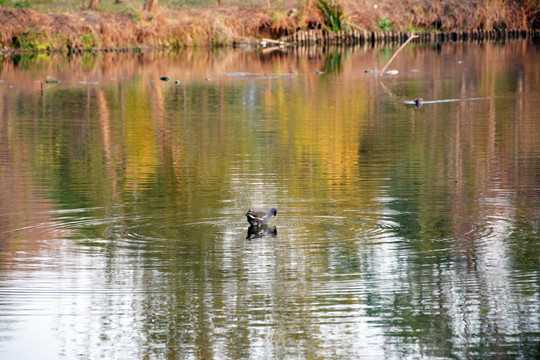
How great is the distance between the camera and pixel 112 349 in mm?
9133

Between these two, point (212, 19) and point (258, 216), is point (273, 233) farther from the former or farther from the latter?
point (212, 19)

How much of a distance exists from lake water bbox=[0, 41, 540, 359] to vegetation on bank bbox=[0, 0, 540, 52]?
29698mm

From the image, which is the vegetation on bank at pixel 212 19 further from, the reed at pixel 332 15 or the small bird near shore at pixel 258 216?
the small bird near shore at pixel 258 216

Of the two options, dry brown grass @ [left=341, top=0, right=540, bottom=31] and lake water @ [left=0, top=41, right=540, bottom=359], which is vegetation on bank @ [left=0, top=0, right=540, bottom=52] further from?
lake water @ [left=0, top=41, right=540, bottom=359]

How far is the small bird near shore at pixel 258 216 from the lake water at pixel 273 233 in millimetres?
144

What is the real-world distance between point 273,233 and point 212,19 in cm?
5000

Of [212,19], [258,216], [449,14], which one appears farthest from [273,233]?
[449,14]

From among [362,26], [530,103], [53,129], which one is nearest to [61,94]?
[53,129]

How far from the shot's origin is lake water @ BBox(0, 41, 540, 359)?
9.45m

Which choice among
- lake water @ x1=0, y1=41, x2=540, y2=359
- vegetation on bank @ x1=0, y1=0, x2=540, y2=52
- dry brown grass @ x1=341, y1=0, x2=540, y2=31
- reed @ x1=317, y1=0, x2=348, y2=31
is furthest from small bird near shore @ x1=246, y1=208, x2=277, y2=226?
dry brown grass @ x1=341, y1=0, x2=540, y2=31

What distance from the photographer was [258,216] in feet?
43.1

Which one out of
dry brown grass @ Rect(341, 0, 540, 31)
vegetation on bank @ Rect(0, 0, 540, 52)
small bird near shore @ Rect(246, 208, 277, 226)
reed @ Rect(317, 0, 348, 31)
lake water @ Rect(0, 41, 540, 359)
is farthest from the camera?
dry brown grass @ Rect(341, 0, 540, 31)

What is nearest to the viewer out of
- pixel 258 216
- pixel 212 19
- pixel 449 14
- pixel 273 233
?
pixel 258 216

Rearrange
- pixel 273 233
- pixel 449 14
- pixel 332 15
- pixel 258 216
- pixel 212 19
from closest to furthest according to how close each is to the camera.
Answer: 1. pixel 258 216
2. pixel 273 233
3. pixel 212 19
4. pixel 332 15
5. pixel 449 14
